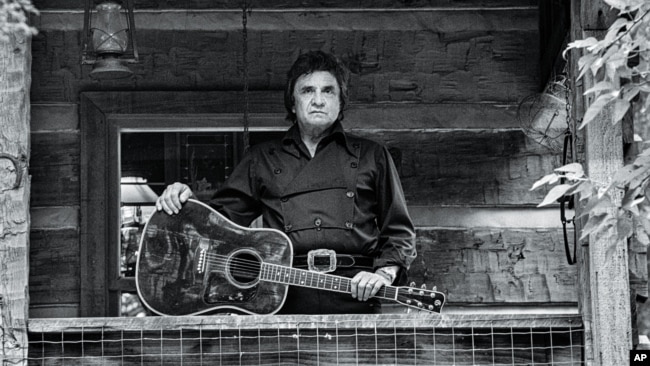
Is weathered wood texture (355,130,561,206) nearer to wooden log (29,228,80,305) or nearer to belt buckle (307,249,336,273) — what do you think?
belt buckle (307,249,336,273)

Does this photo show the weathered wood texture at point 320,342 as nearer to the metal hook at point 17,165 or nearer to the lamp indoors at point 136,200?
the metal hook at point 17,165

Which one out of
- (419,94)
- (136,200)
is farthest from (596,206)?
(136,200)

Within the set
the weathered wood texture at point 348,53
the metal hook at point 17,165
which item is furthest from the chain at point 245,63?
A: the metal hook at point 17,165

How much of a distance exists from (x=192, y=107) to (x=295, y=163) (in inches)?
45.3

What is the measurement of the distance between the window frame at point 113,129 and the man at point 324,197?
0.81m

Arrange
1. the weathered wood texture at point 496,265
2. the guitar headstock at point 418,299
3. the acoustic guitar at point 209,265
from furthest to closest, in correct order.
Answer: the weathered wood texture at point 496,265
the acoustic guitar at point 209,265
the guitar headstock at point 418,299

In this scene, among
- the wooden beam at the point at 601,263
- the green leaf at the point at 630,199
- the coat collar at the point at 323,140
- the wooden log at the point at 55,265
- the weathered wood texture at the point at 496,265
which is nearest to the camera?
the green leaf at the point at 630,199

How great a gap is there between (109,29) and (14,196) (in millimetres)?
1315

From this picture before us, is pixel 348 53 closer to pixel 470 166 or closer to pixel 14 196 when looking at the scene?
pixel 470 166

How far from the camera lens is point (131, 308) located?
12.5 metres

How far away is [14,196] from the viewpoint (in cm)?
593

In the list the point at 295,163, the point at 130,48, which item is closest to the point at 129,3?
the point at 130,48

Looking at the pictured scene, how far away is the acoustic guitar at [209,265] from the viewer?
20.2 feet

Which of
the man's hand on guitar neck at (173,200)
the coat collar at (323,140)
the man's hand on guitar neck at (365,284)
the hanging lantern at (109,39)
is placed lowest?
the man's hand on guitar neck at (365,284)
